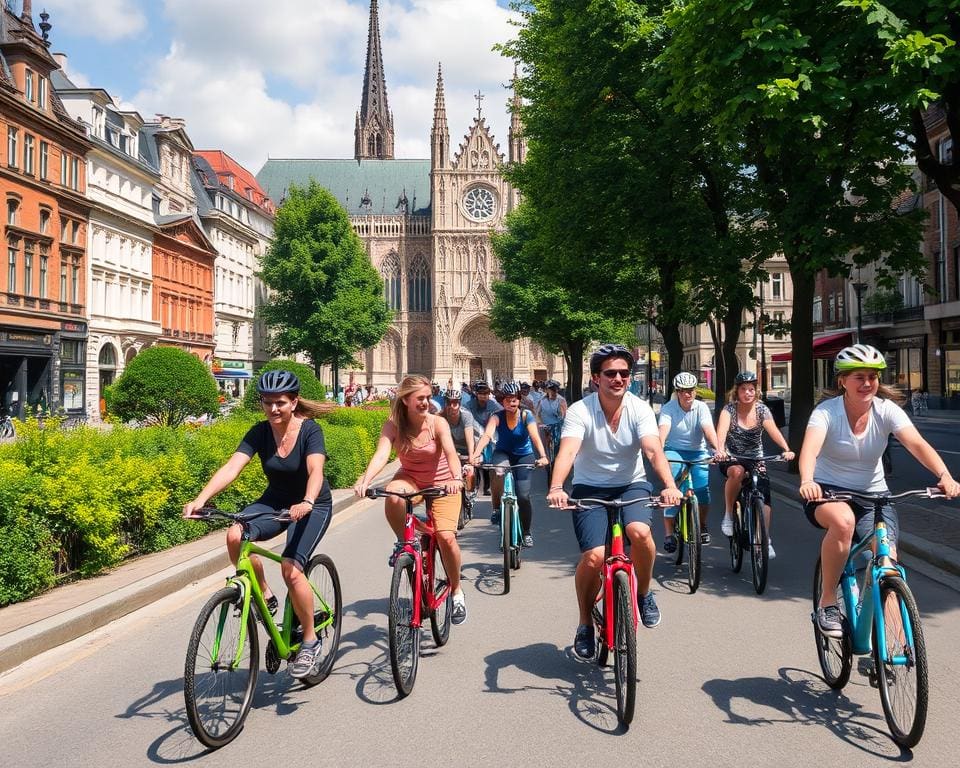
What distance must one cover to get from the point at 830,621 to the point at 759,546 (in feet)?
8.68

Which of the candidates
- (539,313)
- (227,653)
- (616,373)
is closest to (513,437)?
(616,373)

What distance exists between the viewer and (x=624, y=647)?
14.9 feet

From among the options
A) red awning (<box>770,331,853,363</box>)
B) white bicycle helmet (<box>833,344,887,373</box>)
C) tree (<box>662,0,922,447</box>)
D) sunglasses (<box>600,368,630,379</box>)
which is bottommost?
sunglasses (<box>600,368,630,379</box>)

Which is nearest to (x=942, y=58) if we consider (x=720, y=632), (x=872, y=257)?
(x=872, y=257)

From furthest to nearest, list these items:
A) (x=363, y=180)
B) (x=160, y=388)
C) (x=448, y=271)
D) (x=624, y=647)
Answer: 1. (x=363, y=180)
2. (x=448, y=271)
3. (x=160, y=388)
4. (x=624, y=647)

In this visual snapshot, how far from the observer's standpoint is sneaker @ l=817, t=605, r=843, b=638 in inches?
191

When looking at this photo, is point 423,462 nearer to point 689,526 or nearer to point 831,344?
point 689,526

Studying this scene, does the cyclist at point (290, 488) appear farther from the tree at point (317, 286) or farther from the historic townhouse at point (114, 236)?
the tree at point (317, 286)

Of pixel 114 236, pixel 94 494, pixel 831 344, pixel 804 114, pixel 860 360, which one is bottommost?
pixel 94 494

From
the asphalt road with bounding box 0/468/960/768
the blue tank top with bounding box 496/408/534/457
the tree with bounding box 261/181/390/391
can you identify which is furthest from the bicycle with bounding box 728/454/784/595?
the tree with bounding box 261/181/390/391

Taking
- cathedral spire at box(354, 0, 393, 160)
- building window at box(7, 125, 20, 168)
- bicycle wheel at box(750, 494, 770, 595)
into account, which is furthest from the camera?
cathedral spire at box(354, 0, 393, 160)

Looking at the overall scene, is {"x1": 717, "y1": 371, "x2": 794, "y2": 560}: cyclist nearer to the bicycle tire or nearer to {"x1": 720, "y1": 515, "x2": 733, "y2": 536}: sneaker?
{"x1": 720, "y1": 515, "x2": 733, "y2": 536}: sneaker

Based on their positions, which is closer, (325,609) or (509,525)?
(325,609)

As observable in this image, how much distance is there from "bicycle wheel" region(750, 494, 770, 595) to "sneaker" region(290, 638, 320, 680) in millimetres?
3948
